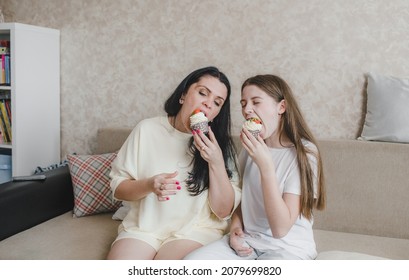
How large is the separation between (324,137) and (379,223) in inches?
19.5

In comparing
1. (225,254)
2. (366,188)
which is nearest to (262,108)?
(225,254)

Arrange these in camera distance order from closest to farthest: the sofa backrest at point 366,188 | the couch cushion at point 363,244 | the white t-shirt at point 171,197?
the white t-shirt at point 171,197, the couch cushion at point 363,244, the sofa backrest at point 366,188

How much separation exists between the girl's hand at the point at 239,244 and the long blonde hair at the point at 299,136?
0.22m

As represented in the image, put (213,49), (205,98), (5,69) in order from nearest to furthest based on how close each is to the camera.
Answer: (205,98) → (213,49) → (5,69)

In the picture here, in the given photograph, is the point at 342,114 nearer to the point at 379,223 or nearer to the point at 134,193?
the point at 379,223

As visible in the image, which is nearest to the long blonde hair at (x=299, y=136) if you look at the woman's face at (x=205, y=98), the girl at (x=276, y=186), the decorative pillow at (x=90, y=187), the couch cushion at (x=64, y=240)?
the girl at (x=276, y=186)

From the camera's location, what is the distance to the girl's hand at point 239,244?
147 centimetres

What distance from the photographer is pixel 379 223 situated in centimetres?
197

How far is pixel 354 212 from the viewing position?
200 centimetres

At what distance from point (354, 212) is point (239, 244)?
0.75 m

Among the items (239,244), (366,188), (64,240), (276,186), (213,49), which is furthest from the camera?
(213,49)

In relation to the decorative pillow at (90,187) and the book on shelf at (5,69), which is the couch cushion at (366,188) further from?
the book on shelf at (5,69)

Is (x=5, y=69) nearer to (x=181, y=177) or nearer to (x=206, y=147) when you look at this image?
(x=181, y=177)

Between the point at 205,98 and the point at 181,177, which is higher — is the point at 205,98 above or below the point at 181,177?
above
